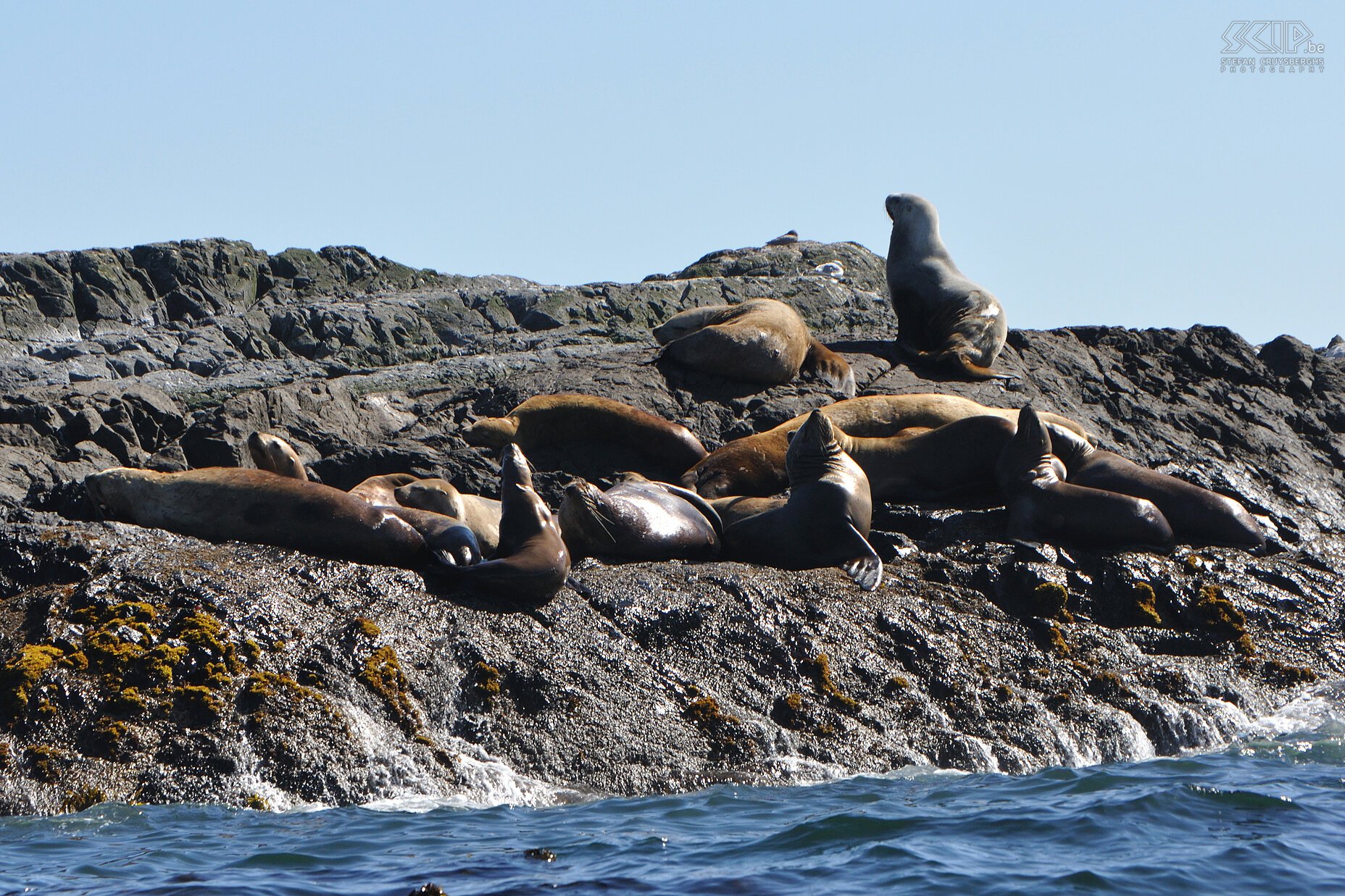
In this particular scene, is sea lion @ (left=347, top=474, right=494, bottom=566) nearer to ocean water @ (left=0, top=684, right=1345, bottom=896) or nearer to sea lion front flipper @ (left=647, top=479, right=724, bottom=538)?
sea lion front flipper @ (left=647, top=479, right=724, bottom=538)

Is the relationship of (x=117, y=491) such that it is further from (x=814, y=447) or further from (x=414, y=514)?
(x=814, y=447)

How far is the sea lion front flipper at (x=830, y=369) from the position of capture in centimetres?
1230

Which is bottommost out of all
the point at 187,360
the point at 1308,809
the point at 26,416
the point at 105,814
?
the point at 1308,809

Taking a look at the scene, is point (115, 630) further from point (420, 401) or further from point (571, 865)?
point (420, 401)

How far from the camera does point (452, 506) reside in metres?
8.71

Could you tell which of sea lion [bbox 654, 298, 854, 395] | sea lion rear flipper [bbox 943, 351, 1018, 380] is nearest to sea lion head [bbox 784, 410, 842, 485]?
sea lion [bbox 654, 298, 854, 395]

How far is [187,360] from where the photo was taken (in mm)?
16109

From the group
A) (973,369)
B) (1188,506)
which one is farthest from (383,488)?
(973,369)

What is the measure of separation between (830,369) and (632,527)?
4.50 meters

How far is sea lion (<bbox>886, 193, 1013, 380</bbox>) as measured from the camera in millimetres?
13367

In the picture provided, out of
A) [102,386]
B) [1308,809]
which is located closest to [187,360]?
[102,386]

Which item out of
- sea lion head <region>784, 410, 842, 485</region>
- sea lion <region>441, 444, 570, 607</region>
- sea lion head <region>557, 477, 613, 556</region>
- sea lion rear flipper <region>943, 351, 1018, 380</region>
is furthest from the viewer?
sea lion rear flipper <region>943, 351, 1018, 380</region>

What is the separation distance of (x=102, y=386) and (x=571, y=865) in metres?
8.06

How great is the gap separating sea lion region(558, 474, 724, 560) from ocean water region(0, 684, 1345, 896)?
2.29m
